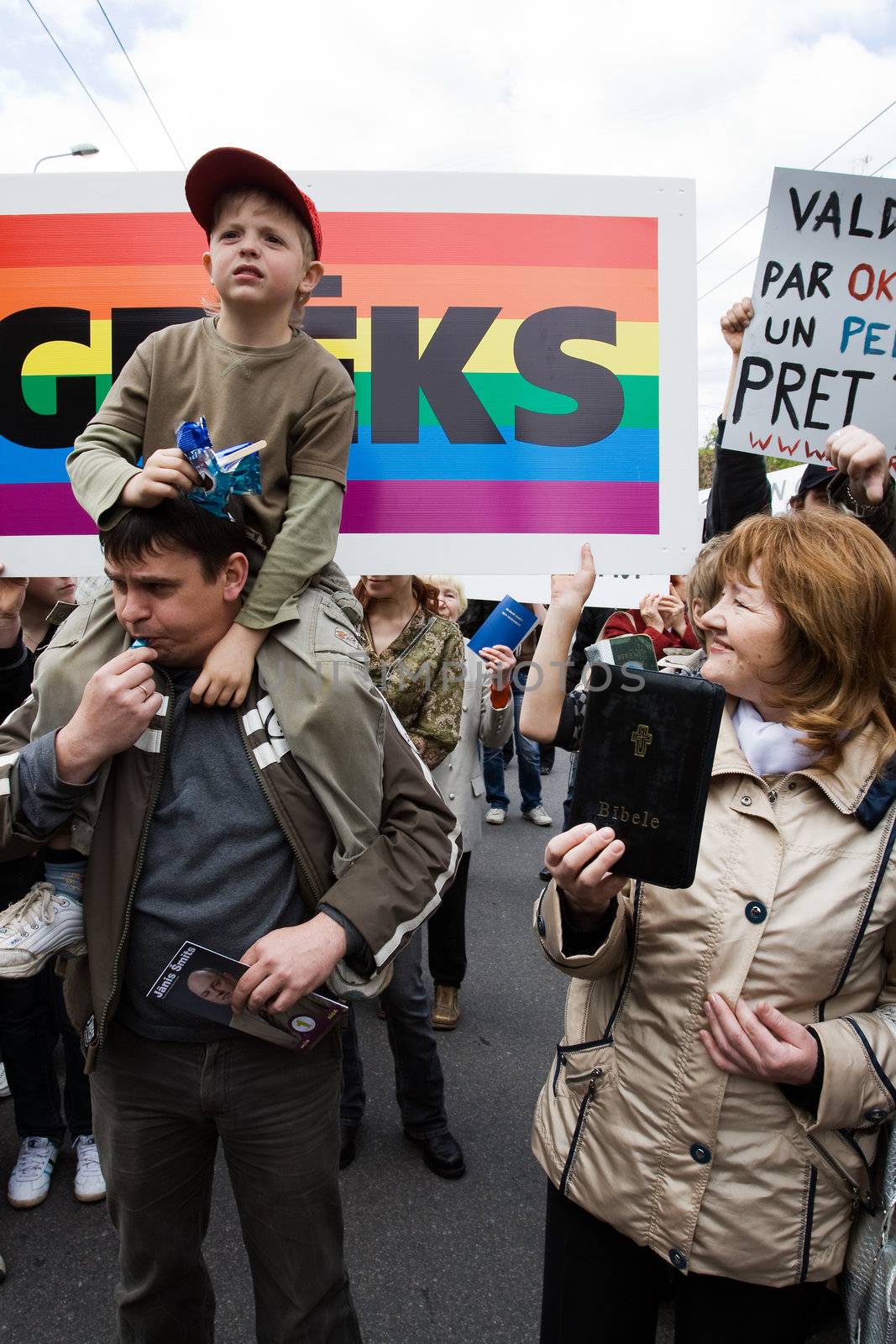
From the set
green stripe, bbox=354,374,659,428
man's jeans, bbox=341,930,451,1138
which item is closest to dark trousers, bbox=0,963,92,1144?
man's jeans, bbox=341,930,451,1138

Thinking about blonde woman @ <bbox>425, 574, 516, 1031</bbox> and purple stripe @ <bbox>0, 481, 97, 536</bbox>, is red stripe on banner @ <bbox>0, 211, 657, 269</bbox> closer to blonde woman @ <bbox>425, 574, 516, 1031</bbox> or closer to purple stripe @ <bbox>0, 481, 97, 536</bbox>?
purple stripe @ <bbox>0, 481, 97, 536</bbox>

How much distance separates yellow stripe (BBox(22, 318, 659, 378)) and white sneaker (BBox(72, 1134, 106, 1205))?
2.28 m

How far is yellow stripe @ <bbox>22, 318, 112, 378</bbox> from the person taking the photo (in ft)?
6.61

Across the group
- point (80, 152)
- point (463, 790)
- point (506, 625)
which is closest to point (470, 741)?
point (463, 790)

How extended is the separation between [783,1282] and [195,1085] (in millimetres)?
1026

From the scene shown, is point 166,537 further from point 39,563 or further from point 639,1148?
point 639,1148

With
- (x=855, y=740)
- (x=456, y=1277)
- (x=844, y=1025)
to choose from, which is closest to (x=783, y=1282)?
(x=844, y=1025)

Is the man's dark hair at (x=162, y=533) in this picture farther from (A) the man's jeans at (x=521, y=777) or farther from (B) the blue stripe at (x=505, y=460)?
(A) the man's jeans at (x=521, y=777)

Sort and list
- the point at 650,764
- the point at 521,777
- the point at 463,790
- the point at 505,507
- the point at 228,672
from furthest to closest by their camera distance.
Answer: the point at 521,777, the point at 463,790, the point at 505,507, the point at 228,672, the point at 650,764

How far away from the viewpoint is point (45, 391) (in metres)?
2.02

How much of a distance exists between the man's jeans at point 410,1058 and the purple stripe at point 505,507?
1565mm

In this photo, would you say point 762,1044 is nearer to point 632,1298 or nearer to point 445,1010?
point 632,1298

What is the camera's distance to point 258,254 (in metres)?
1.64

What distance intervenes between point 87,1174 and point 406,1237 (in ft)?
3.42
